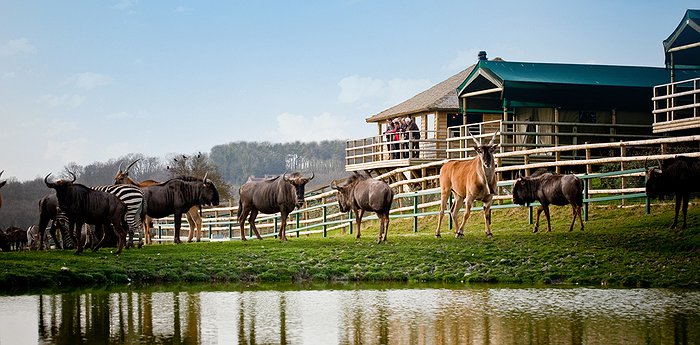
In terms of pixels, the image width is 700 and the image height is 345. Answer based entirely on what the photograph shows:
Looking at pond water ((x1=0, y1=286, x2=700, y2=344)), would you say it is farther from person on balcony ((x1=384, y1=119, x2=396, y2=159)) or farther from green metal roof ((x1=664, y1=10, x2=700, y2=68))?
person on balcony ((x1=384, y1=119, x2=396, y2=159))

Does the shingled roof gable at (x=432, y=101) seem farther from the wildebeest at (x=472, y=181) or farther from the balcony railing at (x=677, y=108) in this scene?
the wildebeest at (x=472, y=181)

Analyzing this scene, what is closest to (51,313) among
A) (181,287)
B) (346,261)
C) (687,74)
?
(181,287)

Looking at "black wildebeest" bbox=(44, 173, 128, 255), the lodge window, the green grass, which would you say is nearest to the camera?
the green grass

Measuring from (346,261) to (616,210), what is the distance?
8.63 metres

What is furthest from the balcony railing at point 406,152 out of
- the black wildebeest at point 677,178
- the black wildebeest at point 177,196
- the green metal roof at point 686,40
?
the black wildebeest at point 677,178

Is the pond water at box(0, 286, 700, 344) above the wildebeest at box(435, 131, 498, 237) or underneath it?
underneath

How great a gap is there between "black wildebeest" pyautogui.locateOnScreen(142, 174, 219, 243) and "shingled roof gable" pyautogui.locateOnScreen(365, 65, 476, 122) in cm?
2071

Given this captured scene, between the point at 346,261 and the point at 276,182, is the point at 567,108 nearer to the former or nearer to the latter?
the point at 276,182

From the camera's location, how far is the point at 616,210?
2658cm

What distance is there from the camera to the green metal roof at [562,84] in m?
38.6

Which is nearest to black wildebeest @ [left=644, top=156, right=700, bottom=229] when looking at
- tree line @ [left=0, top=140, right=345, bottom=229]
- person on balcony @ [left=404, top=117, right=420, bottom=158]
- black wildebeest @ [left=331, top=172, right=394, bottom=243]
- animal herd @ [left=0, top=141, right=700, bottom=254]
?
animal herd @ [left=0, top=141, right=700, bottom=254]

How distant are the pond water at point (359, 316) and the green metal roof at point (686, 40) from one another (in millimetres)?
18735

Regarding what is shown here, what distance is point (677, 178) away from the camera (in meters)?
22.9

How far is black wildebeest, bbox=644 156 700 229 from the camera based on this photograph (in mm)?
22719
